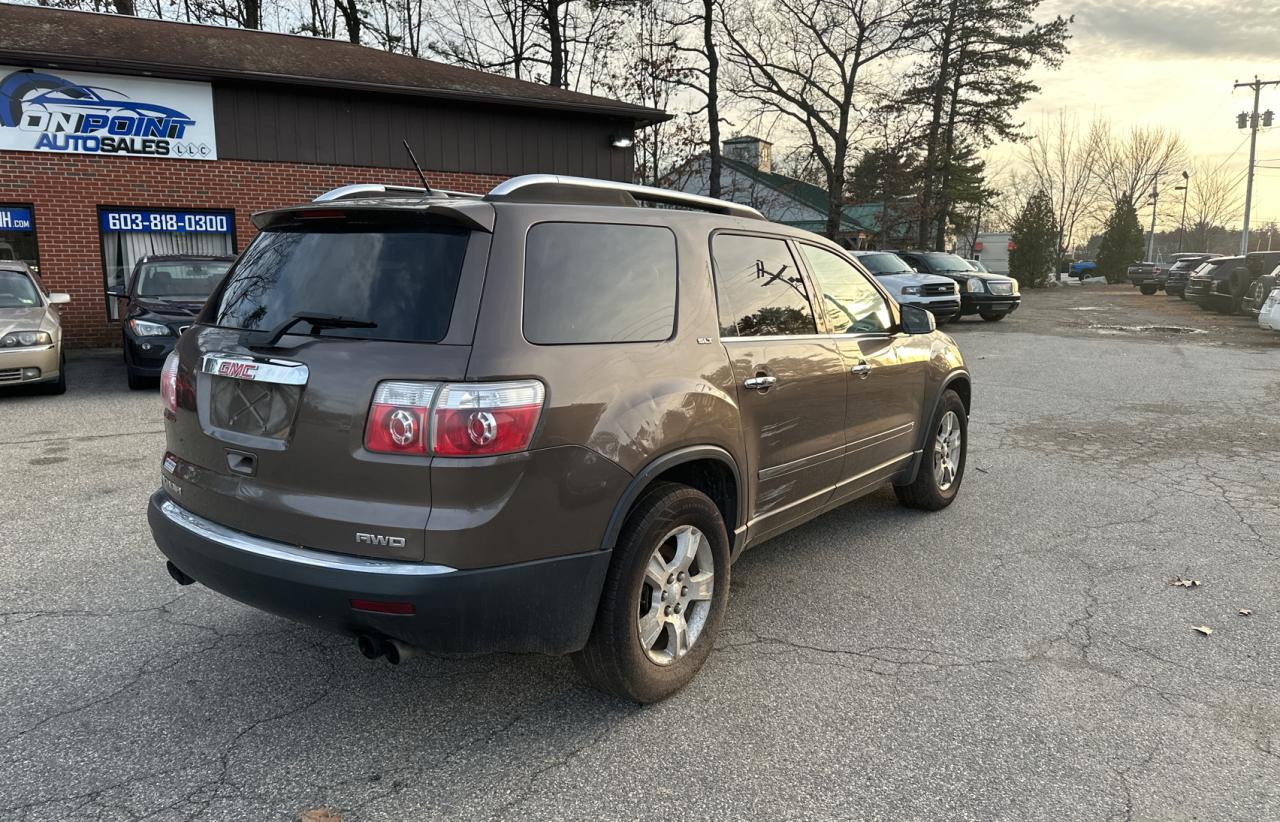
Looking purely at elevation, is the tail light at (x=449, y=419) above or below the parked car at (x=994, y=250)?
below

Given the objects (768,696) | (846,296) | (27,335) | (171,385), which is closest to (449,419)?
(171,385)

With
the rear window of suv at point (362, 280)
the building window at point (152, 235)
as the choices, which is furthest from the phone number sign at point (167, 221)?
the rear window of suv at point (362, 280)

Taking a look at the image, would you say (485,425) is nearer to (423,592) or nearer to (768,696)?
(423,592)

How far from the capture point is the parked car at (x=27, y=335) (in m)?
8.86

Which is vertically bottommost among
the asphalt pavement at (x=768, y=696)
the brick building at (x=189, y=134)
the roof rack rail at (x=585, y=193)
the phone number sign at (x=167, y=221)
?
the asphalt pavement at (x=768, y=696)

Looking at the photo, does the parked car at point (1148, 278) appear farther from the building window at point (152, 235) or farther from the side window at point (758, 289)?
the side window at point (758, 289)

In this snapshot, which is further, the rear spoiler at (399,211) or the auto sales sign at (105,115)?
the auto sales sign at (105,115)

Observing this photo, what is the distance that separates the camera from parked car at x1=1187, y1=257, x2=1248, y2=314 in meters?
23.7

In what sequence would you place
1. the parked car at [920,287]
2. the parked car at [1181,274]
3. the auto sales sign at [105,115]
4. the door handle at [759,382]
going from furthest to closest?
the parked car at [1181,274]
the parked car at [920,287]
the auto sales sign at [105,115]
the door handle at [759,382]

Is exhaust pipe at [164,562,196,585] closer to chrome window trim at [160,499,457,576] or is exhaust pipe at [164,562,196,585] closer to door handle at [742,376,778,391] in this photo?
chrome window trim at [160,499,457,576]

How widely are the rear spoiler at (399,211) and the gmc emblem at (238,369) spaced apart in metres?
0.58

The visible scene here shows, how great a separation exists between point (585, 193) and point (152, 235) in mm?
13717

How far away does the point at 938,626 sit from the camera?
375cm

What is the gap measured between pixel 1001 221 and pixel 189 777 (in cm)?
6818
